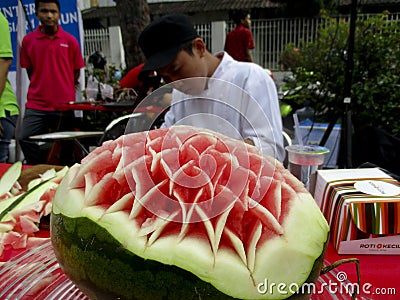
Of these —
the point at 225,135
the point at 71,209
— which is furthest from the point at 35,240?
the point at 225,135

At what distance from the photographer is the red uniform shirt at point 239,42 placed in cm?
465

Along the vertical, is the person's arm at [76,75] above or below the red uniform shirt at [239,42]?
below

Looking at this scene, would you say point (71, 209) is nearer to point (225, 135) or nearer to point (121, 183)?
point (121, 183)

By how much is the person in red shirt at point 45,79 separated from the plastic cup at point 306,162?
2138 millimetres

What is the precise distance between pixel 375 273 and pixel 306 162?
13.1 inches

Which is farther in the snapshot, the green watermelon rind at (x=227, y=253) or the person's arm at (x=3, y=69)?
the person's arm at (x=3, y=69)

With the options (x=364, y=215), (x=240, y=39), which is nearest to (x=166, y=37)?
(x=364, y=215)

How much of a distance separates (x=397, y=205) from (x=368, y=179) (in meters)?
0.14

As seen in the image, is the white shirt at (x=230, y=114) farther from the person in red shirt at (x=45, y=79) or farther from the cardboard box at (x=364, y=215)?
the person in red shirt at (x=45, y=79)

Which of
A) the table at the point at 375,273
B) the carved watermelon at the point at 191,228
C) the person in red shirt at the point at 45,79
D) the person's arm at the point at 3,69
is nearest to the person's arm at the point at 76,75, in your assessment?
the person in red shirt at the point at 45,79

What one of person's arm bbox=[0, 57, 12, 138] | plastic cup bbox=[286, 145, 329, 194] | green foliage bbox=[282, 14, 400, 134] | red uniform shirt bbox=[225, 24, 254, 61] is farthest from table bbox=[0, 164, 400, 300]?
red uniform shirt bbox=[225, 24, 254, 61]

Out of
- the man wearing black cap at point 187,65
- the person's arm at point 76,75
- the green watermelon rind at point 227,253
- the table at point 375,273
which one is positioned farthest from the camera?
the person's arm at point 76,75

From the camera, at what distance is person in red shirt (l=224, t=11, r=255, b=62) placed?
4.63 meters

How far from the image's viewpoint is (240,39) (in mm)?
4656
